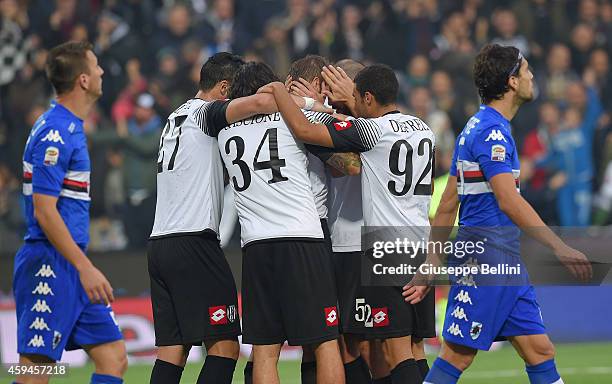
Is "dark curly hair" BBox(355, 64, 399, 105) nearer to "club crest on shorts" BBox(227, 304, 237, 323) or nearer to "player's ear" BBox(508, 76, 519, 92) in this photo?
"player's ear" BBox(508, 76, 519, 92)

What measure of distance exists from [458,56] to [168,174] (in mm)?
8772

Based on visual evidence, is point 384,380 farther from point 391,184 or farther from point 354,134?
point 354,134

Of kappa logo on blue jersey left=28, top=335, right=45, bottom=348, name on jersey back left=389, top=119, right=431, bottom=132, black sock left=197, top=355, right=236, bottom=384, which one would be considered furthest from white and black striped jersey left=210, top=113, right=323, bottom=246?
kappa logo on blue jersey left=28, top=335, right=45, bottom=348

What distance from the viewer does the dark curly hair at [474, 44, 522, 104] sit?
6.92 m

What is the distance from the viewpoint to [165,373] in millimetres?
7160

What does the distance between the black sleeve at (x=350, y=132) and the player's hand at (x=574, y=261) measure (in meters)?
1.33

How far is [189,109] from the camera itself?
7.27 m

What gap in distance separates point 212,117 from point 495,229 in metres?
1.87

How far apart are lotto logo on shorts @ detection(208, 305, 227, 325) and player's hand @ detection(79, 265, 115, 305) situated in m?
0.75

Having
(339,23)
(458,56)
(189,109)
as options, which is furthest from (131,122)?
(189,109)

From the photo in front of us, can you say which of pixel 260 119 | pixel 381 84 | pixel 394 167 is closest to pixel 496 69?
pixel 381 84

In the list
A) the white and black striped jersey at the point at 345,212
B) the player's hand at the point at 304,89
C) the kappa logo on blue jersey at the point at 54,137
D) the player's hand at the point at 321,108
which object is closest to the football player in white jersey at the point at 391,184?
the player's hand at the point at 321,108

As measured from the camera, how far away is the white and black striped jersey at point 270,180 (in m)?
6.82

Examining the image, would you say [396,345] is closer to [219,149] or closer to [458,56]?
[219,149]
